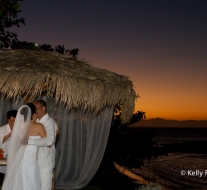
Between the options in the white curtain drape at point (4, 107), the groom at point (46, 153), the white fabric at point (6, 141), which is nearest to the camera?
the groom at point (46, 153)

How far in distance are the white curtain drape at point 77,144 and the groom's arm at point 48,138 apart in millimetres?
1357

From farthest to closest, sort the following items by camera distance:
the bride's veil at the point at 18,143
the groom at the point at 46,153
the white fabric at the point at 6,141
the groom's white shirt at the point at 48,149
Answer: the white fabric at the point at 6,141
the groom at the point at 46,153
the groom's white shirt at the point at 48,149
the bride's veil at the point at 18,143

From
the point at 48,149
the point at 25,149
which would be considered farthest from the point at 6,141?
the point at 25,149

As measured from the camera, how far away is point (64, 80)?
14.9 ft

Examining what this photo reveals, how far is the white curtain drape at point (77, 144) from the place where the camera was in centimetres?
582

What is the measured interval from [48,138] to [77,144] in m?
1.75

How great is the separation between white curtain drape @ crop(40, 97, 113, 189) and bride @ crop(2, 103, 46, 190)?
5.88 ft

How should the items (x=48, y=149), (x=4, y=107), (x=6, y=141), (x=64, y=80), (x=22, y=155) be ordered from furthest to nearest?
1. (x=4, y=107)
2. (x=6, y=141)
3. (x=48, y=149)
4. (x=64, y=80)
5. (x=22, y=155)

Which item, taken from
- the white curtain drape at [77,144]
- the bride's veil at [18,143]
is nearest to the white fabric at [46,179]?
the bride's veil at [18,143]

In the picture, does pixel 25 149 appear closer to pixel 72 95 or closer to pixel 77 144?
pixel 72 95

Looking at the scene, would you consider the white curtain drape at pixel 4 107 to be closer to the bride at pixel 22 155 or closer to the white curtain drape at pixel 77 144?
the white curtain drape at pixel 77 144

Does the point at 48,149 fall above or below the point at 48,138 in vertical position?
below

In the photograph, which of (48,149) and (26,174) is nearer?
(26,174)

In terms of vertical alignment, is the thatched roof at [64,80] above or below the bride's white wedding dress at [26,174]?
above
